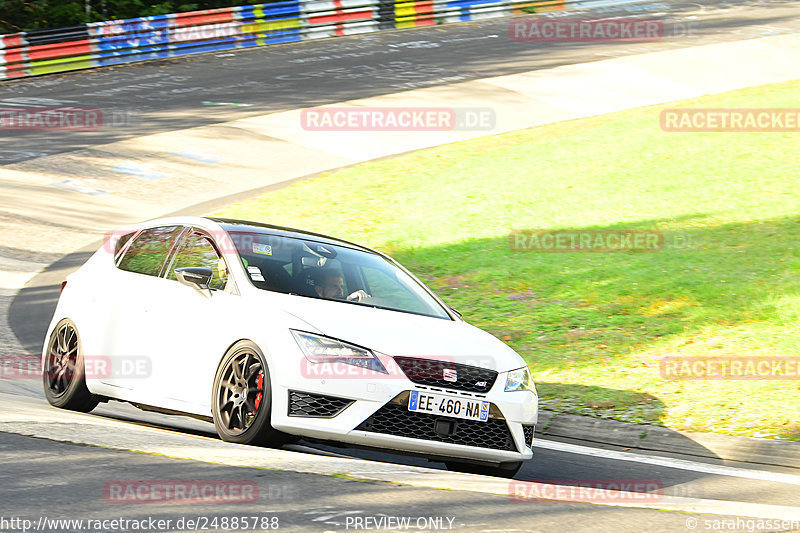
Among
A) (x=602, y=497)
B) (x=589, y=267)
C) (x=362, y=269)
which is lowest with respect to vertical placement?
(x=589, y=267)

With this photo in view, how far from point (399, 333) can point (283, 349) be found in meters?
0.77

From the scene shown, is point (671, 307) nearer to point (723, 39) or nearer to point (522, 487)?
point (522, 487)

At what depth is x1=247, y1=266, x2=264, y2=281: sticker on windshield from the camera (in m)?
7.55

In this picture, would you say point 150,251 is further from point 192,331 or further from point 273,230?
point 192,331

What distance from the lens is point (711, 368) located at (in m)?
10.4

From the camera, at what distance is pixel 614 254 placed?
14750mm

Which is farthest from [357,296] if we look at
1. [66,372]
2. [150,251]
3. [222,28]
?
[222,28]

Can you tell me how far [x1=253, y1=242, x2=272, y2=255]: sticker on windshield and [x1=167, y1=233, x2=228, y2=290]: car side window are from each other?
25cm

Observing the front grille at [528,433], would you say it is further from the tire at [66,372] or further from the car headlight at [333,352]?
the tire at [66,372]

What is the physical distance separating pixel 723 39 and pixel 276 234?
2491cm

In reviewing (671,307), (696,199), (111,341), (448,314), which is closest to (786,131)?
(696,199)

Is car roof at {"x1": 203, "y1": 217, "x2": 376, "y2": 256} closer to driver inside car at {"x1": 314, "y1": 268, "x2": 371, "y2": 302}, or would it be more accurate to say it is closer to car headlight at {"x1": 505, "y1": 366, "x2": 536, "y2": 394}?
driver inside car at {"x1": 314, "y1": 268, "x2": 371, "y2": 302}

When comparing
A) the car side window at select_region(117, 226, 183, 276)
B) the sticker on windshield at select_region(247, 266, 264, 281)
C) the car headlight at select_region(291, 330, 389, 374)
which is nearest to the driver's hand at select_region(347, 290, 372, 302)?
the sticker on windshield at select_region(247, 266, 264, 281)

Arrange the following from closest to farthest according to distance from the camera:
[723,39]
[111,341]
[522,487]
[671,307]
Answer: [522,487] → [111,341] → [671,307] → [723,39]
